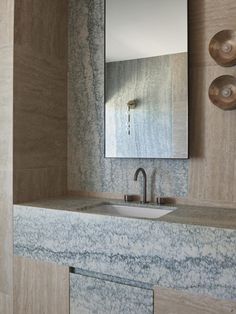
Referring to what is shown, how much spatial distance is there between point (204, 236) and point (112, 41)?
1.22 meters

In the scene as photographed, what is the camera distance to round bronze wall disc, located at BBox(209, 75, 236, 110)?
150cm

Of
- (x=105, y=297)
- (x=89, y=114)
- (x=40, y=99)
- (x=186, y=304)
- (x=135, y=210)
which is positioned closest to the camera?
(x=186, y=304)

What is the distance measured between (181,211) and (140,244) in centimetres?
31

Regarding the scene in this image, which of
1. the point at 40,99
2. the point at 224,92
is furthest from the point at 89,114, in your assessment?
the point at 224,92

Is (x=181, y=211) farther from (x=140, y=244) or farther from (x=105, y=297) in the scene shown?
(x=105, y=297)

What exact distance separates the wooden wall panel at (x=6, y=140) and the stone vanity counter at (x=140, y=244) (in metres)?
0.07

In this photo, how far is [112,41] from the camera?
185cm

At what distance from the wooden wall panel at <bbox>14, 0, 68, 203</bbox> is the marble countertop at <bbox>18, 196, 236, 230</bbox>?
0.46ft

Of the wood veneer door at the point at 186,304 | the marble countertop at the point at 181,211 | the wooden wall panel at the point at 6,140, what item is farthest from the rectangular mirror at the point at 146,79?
the wood veneer door at the point at 186,304

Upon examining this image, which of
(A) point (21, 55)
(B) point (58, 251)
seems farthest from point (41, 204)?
(A) point (21, 55)

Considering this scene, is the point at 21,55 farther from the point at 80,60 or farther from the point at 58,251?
the point at 58,251

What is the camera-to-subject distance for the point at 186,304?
3.97 ft

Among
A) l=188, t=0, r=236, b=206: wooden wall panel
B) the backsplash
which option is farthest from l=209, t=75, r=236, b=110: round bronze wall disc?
the backsplash

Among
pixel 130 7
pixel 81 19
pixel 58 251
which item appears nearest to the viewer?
pixel 58 251
